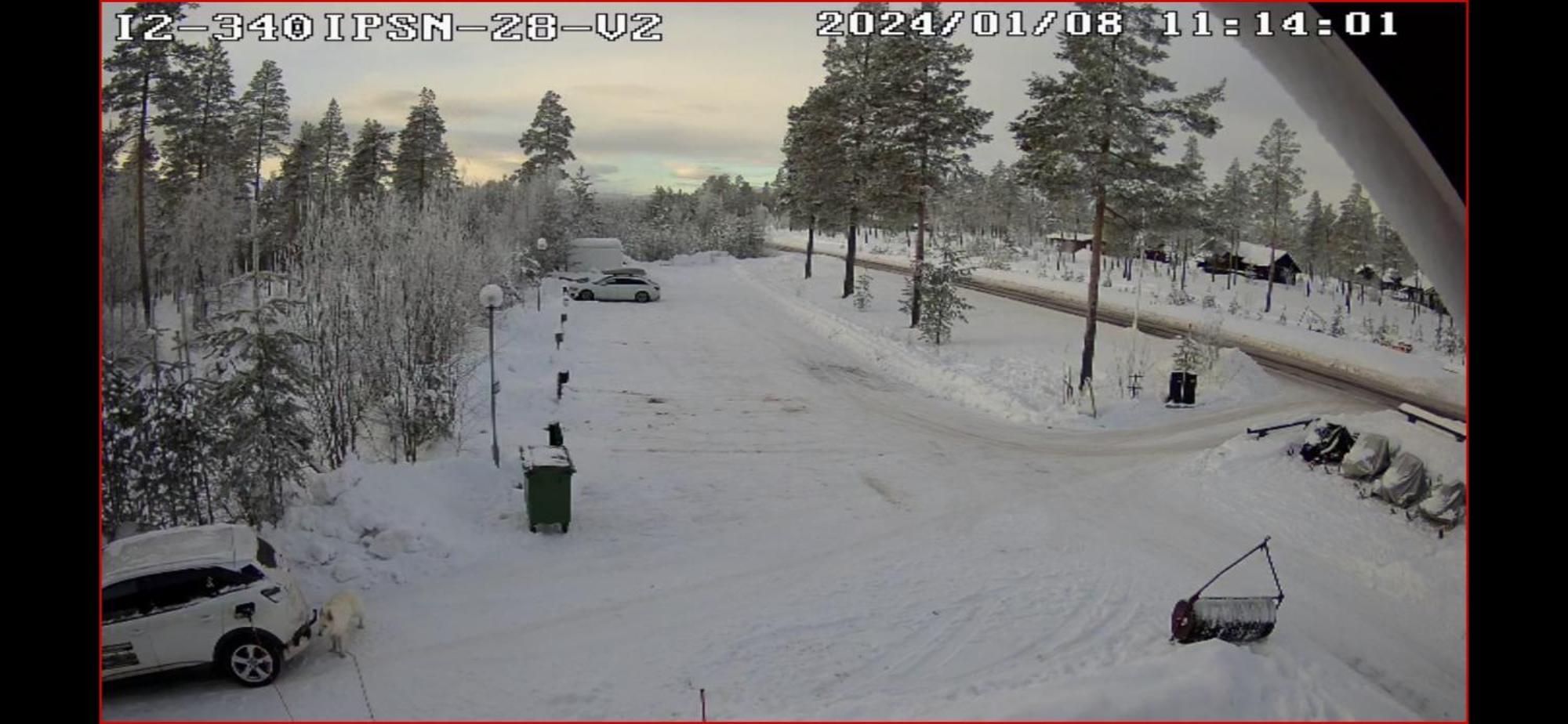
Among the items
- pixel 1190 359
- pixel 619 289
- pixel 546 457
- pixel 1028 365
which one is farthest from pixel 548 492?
pixel 619 289

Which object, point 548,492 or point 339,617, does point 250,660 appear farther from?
point 548,492

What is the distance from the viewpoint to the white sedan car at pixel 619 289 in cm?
3947

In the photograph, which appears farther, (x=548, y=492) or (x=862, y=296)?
(x=862, y=296)

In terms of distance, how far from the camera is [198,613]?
7922mm

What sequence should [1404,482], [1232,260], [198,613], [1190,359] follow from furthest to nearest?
[1232,260]
[1190,359]
[1404,482]
[198,613]

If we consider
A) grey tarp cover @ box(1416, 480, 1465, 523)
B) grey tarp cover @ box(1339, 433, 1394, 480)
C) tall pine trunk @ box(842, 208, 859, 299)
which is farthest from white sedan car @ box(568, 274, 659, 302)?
grey tarp cover @ box(1416, 480, 1465, 523)

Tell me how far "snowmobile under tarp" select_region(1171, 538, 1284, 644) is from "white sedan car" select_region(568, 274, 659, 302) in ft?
108

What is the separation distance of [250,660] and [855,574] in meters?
6.43

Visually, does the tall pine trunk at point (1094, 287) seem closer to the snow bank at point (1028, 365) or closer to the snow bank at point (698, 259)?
the snow bank at point (1028, 365)

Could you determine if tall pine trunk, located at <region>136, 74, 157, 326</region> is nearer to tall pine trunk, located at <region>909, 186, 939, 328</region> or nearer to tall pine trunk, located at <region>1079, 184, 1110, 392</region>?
tall pine trunk, located at <region>909, 186, 939, 328</region>

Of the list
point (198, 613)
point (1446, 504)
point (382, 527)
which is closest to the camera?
point (198, 613)

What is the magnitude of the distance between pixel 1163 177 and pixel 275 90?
5114cm

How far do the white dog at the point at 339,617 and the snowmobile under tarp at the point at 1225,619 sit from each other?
818cm
